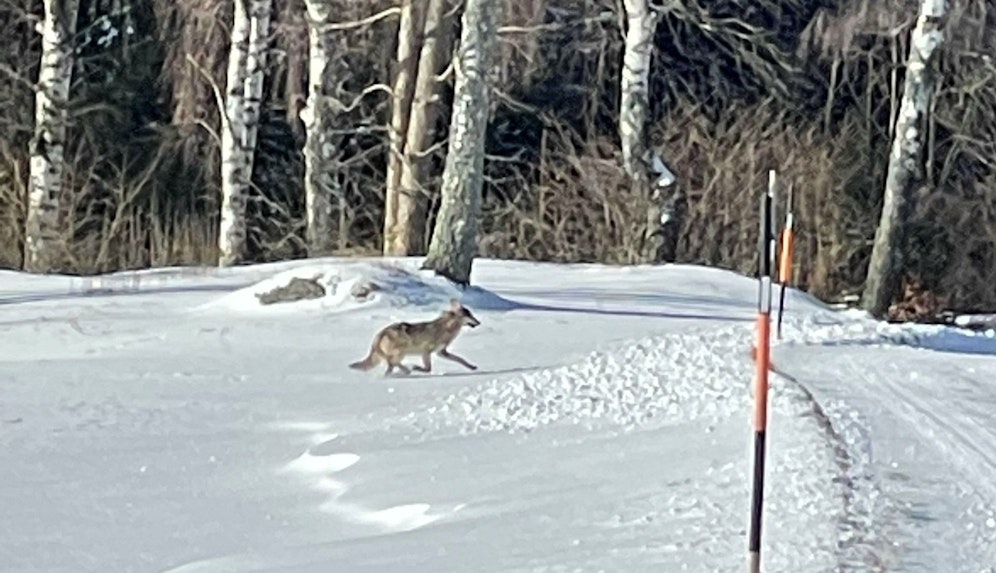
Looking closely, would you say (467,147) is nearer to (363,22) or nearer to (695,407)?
(363,22)

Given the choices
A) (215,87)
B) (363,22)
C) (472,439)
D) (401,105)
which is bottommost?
(472,439)

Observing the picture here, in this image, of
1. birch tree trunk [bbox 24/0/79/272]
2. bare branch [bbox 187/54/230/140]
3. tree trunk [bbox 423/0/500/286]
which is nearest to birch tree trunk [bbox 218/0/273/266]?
bare branch [bbox 187/54/230/140]

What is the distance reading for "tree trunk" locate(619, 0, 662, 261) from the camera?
80.5 feet

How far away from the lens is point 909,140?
22.2 m

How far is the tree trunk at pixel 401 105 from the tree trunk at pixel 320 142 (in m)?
0.83

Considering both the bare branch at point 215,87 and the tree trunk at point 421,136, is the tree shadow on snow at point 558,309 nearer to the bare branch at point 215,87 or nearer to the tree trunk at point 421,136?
the tree trunk at point 421,136

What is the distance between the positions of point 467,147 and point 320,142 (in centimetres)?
671

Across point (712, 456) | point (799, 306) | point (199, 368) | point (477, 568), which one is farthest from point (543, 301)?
point (477, 568)

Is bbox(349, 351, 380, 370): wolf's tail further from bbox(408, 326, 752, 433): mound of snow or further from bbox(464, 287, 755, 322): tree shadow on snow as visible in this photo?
bbox(464, 287, 755, 322): tree shadow on snow

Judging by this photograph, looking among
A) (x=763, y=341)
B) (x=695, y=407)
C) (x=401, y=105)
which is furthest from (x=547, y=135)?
(x=763, y=341)

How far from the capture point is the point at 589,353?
1535 cm

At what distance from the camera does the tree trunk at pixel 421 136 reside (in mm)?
25188

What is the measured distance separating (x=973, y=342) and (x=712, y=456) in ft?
29.5

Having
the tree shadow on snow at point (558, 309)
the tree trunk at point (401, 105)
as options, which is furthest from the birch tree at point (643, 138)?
the tree shadow on snow at point (558, 309)
